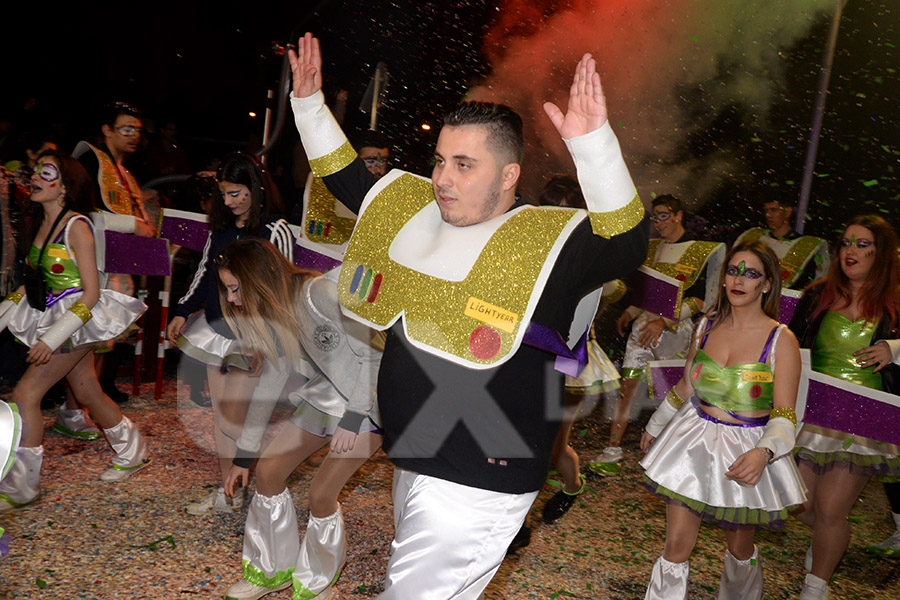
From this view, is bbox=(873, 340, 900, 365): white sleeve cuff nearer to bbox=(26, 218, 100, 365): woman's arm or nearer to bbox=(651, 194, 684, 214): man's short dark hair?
bbox=(651, 194, 684, 214): man's short dark hair

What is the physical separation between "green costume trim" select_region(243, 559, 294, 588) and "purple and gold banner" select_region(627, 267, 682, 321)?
3164 mm

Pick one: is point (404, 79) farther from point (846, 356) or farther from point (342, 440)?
point (342, 440)

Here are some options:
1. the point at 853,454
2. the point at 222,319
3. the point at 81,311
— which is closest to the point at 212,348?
the point at 222,319

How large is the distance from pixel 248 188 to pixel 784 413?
288 centimetres

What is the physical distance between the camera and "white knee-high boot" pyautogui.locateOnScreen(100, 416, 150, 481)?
179 inches

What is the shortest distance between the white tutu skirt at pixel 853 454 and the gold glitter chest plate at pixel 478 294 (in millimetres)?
2448

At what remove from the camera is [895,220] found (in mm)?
7277

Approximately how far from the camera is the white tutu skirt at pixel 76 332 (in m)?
4.21

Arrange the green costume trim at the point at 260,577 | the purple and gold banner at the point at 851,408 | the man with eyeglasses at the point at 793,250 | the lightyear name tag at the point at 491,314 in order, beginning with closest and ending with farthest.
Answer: the lightyear name tag at the point at 491,314 → the green costume trim at the point at 260,577 → the purple and gold banner at the point at 851,408 → the man with eyeglasses at the point at 793,250

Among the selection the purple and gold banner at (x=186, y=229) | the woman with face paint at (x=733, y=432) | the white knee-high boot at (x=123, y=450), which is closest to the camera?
the woman with face paint at (x=733, y=432)

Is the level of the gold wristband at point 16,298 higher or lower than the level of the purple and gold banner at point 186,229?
lower

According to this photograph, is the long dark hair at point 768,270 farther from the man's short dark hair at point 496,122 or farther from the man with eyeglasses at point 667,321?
the man with eyeglasses at point 667,321

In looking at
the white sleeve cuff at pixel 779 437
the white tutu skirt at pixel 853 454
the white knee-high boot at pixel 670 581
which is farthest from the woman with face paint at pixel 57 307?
the white tutu skirt at pixel 853 454

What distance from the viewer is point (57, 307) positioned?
167 inches
